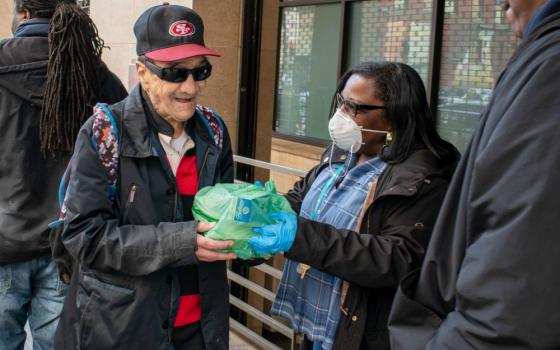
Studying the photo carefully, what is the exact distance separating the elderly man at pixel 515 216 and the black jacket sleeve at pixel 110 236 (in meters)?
1.05

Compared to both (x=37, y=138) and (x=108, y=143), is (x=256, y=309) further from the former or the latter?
(x=108, y=143)

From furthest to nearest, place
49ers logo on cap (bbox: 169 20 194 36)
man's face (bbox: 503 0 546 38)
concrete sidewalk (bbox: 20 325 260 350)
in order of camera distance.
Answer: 1. concrete sidewalk (bbox: 20 325 260 350)
2. 49ers logo on cap (bbox: 169 20 194 36)
3. man's face (bbox: 503 0 546 38)

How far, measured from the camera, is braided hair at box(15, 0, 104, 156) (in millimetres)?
3189

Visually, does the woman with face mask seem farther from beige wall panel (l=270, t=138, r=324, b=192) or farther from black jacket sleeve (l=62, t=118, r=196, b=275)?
beige wall panel (l=270, t=138, r=324, b=192)

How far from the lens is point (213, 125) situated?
8.89 ft

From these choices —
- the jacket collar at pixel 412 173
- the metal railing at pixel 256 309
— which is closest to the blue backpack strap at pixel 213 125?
A: the jacket collar at pixel 412 173

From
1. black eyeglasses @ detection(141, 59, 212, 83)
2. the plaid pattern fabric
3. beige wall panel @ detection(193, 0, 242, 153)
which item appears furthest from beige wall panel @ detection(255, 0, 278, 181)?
black eyeglasses @ detection(141, 59, 212, 83)

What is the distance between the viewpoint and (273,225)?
247 centimetres

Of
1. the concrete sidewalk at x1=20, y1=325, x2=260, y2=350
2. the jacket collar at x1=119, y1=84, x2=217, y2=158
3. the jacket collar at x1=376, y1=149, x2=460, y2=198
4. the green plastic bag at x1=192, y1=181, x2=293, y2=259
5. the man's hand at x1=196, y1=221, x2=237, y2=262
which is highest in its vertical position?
the jacket collar at x1=119, y1=84, x2=217, y2=158

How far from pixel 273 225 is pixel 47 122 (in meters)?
1.35

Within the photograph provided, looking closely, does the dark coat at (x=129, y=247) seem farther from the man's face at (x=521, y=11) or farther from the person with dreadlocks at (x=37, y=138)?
the man's face at (x=521, y=11)

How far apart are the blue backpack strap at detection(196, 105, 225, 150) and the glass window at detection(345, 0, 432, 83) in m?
4.43

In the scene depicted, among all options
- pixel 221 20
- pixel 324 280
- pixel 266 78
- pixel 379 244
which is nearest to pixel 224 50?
pixel 221 20

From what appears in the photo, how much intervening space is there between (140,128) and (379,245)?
96 centimetres
